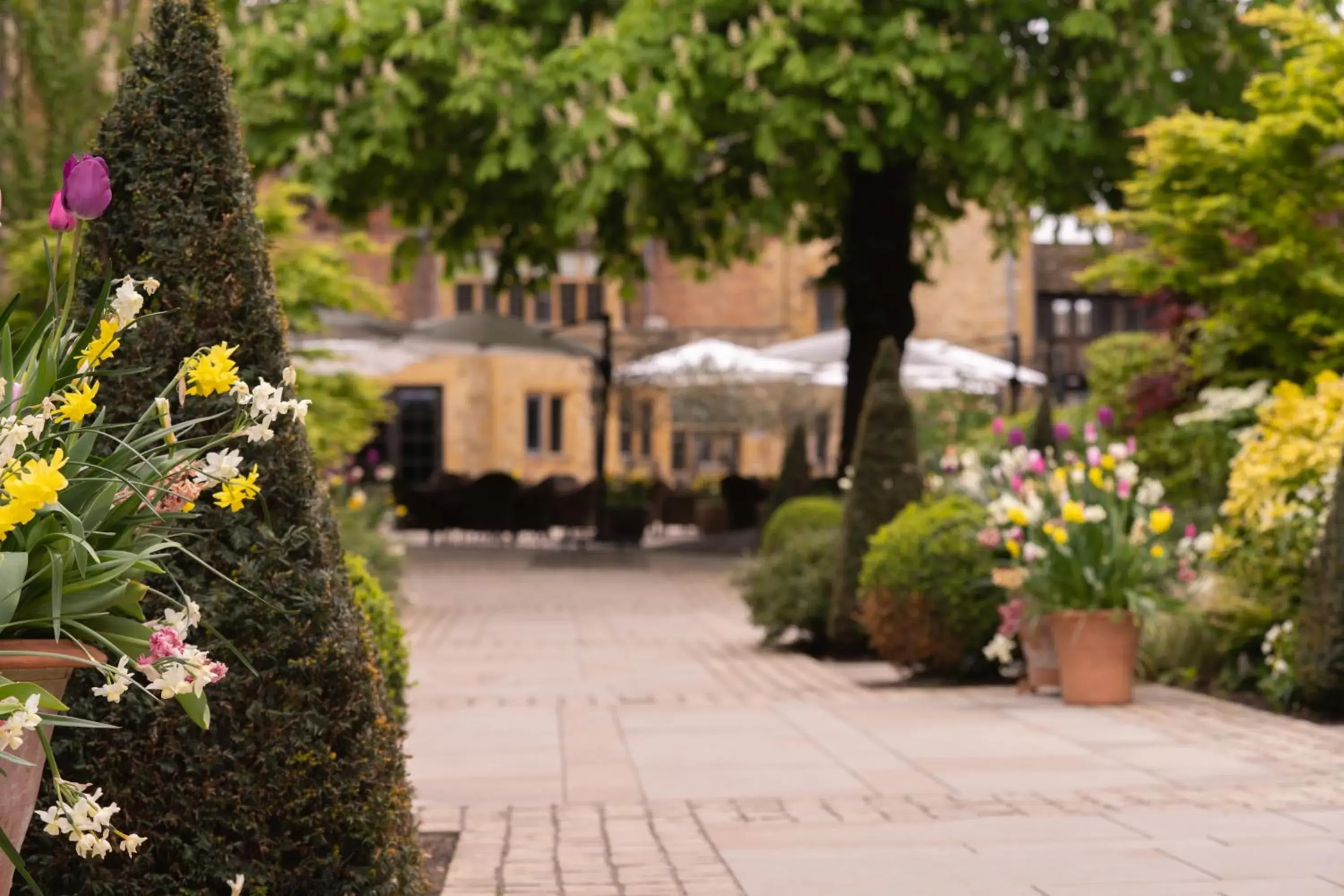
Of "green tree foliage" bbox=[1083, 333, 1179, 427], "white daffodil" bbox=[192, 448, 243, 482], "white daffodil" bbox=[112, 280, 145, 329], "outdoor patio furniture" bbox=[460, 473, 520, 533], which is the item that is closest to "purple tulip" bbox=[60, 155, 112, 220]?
"white daffodil" bbox=[112, 280, 145, 329]

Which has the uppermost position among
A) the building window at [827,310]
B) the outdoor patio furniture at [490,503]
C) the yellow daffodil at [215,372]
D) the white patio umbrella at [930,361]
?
the building window at [827,310]

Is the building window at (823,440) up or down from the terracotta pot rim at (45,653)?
down

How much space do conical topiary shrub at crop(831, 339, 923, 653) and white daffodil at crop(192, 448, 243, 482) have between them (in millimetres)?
9390

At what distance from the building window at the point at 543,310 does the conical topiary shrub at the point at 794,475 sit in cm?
2541

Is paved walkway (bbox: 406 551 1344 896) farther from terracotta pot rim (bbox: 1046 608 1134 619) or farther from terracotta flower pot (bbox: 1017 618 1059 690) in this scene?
terracotta pot rim (bbox: 1046 608 1134 619)

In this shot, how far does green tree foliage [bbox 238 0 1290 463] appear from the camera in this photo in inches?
723

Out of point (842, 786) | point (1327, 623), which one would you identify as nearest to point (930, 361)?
point (1327, 623)

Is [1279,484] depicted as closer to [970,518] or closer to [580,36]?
[970,518]

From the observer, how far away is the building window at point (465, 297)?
1871 inches

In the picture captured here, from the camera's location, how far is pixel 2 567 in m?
3.28

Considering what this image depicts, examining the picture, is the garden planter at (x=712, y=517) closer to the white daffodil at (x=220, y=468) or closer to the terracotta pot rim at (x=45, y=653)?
the white daffodil at (x=220, y=468)

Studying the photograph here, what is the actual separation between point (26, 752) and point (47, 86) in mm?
15111

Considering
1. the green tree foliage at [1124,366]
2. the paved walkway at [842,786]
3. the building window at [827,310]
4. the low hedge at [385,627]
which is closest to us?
the paved walkway at [842,786]

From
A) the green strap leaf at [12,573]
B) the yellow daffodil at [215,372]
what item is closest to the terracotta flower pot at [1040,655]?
the yellow daffodil at [215,372]
